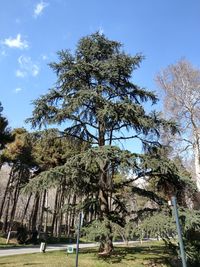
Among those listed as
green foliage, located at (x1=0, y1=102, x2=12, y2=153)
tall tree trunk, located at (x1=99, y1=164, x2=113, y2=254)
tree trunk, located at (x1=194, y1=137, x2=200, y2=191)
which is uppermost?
green foliage, located at (x1=0, y1=102, x2=12, y2=153)

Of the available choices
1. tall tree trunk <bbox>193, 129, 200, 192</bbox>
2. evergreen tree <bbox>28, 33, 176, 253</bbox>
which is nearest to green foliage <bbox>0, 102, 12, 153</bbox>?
evergreen tree <bbox>28, 33, 176, 253</bbox>

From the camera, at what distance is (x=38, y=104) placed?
14492 mm

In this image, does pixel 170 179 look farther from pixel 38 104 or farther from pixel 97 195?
pixel 38 104

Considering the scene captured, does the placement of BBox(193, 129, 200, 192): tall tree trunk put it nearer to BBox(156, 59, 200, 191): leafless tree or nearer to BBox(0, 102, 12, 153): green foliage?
BBox(156, 59, 200, 191): leafless tree

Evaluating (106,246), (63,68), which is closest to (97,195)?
(106,246)

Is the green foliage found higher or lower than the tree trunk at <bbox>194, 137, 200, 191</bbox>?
higher

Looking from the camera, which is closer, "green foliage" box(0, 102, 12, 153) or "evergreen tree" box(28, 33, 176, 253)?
"evergreen tree" box(28, 33, 176, 253)

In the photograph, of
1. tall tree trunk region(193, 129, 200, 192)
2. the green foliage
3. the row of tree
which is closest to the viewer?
the row of tree

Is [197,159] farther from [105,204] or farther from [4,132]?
[4,132]

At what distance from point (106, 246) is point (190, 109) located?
29.6ft

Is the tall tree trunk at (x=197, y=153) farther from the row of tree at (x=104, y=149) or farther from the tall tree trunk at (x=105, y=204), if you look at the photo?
the tall tree trunk at (x=105, y=204)

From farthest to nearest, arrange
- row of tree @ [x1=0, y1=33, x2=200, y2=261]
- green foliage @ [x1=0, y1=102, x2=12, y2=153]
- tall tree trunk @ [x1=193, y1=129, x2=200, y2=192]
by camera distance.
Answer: green foliage @ [x1=0, y1=102, x2=12, y2=153] → tall tree trunk @ [x1=193, y1=129, x2=200, y2=192] → row of tree @ [x1=0, y1=33, x2=200, y2=261]

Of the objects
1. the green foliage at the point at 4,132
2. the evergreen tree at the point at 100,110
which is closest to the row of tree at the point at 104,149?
the evergreen tree at the point at 100,110

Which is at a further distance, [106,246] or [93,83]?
[93,83]
